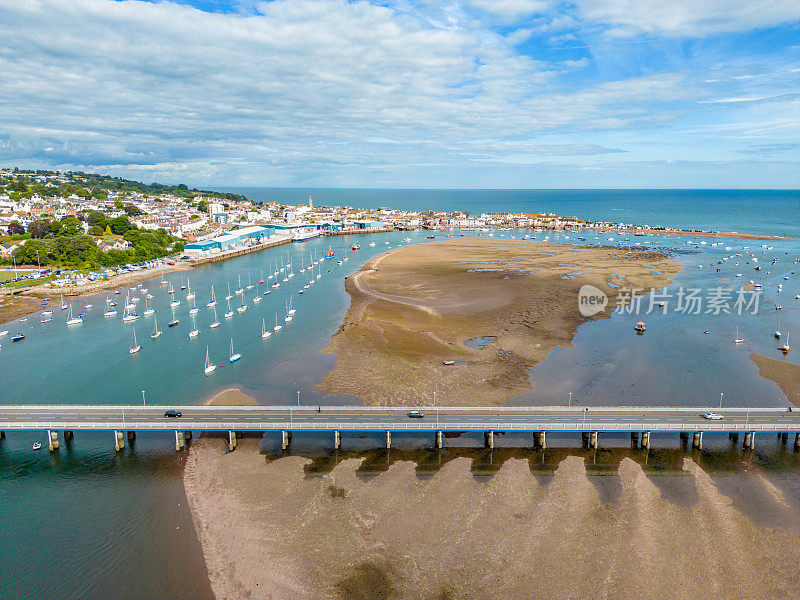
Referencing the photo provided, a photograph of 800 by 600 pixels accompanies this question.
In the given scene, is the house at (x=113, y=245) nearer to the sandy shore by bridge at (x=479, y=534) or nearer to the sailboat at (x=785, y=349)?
the sandy shore by bridge at (x=479, y=534)

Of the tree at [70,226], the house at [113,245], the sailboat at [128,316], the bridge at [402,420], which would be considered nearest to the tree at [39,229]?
the tree at [70,226]

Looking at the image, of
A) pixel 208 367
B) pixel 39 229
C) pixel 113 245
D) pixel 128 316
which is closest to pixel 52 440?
pixel 208 367

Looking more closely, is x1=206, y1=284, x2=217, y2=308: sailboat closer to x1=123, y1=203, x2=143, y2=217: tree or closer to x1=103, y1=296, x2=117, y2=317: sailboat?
x1=103, y1=296, x2=117, y2=317: sailboat

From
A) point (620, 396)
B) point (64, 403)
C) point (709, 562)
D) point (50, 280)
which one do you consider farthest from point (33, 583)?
point (50, 280)

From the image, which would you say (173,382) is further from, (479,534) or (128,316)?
(479,534)

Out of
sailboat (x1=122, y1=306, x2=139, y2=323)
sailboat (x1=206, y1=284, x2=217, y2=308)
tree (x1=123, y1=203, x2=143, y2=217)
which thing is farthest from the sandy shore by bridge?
tree (x1=123, y1=203, x2=143, y2=217)

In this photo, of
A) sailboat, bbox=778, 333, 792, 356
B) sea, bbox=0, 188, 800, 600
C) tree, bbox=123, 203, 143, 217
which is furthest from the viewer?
tree, bbox=123, 203, 143, 217

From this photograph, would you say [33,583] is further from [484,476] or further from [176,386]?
[484,476]
